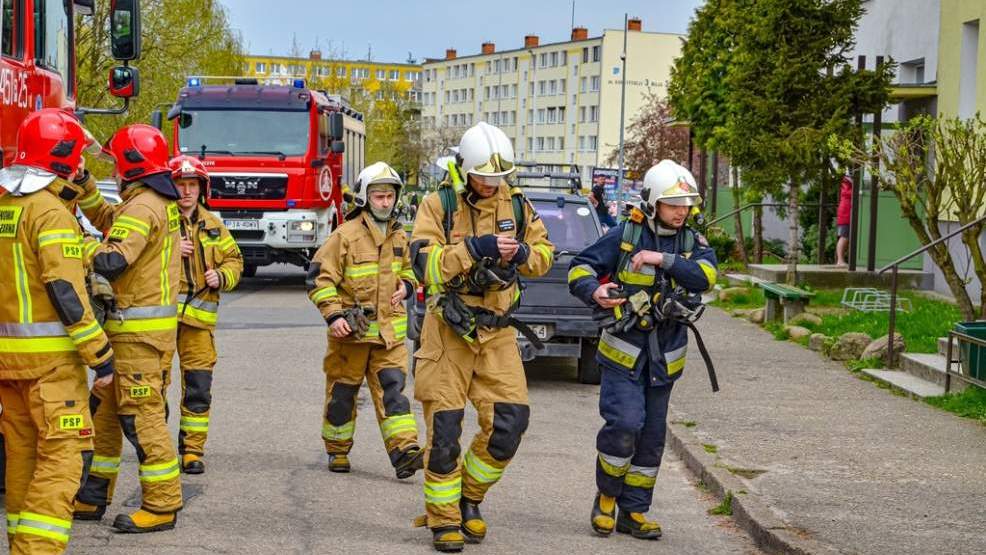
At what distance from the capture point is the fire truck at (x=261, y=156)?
2202 cm

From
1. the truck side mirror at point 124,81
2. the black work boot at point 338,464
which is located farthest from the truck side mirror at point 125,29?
the black work boot at point 338,464

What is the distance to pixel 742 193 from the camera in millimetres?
29812

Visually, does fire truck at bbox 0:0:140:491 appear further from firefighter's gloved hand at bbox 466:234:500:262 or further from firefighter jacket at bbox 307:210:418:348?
firefighter's gloved hand at bbox 466:234:500:262

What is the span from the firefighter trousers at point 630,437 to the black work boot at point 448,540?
86 cm

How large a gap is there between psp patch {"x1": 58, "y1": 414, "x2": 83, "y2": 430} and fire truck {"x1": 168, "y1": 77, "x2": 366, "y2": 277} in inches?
637

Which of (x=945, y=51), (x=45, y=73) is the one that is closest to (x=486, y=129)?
(x=45, y=73)

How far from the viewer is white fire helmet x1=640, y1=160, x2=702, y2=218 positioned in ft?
23.6

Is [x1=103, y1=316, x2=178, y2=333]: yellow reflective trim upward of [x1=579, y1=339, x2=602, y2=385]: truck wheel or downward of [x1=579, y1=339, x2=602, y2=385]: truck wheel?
upward

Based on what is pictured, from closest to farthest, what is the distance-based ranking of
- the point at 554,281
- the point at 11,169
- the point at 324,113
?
the point at 11,169
the point at 554,281
the point at 324,113

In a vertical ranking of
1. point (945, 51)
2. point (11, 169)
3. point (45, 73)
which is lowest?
point (11, 169)

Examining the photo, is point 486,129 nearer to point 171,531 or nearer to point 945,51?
point 171,531

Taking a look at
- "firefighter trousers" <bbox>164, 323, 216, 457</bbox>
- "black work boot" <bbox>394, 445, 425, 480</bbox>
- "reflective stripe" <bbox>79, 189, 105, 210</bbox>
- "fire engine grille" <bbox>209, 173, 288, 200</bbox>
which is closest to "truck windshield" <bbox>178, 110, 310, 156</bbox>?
"fire engine grille" <bbox>209, 173, 288, 200</bbox>

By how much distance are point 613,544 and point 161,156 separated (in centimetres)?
299

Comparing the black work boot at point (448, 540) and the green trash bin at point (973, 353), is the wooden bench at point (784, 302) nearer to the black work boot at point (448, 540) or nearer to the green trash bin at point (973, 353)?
the green trash bin at point (973, 353)
